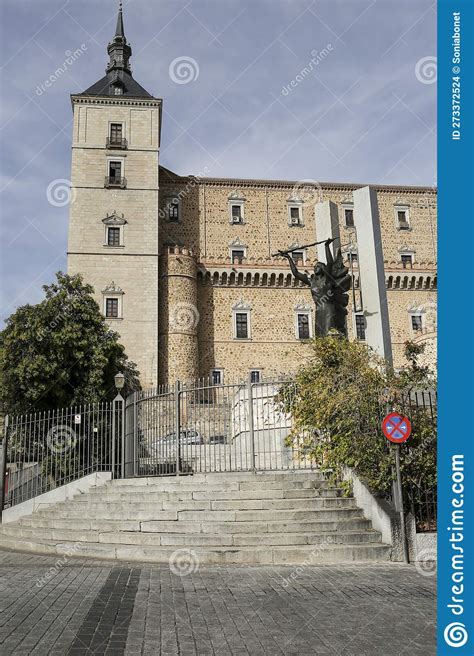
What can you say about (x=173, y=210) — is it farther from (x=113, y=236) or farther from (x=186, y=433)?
(x=186, y=433)

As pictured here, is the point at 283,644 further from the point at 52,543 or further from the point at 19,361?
the point at 19,361

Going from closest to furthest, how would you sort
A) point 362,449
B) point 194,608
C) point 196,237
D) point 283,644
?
point 283,644, point 194,608, point 362,449, point 196,237

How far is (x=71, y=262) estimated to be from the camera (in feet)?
121

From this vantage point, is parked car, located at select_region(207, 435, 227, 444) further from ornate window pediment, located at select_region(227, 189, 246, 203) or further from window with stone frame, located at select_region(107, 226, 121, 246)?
ornate window pediment, located at select_region(227, 189, 246, 203)

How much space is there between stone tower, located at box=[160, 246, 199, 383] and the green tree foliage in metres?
26.2

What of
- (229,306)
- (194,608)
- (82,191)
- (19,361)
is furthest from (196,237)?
(194,608)

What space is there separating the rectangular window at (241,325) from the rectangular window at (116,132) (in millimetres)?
14058

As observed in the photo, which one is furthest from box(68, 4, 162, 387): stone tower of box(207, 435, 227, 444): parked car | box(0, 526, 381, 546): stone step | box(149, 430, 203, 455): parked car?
box(0, 526, 381, 546): stone step

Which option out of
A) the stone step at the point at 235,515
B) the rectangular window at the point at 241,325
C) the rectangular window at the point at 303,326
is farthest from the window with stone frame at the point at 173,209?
the stone step at the point at 235,515

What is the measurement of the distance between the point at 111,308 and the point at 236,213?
46.3 feet

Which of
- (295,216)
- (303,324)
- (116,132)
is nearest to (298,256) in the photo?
(295,216)

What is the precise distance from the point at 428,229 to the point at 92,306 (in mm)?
29910

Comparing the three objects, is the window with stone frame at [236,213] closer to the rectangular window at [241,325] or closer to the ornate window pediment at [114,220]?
the rectangular window at [241,325]

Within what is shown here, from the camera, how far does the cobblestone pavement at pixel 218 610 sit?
14.8 feet
